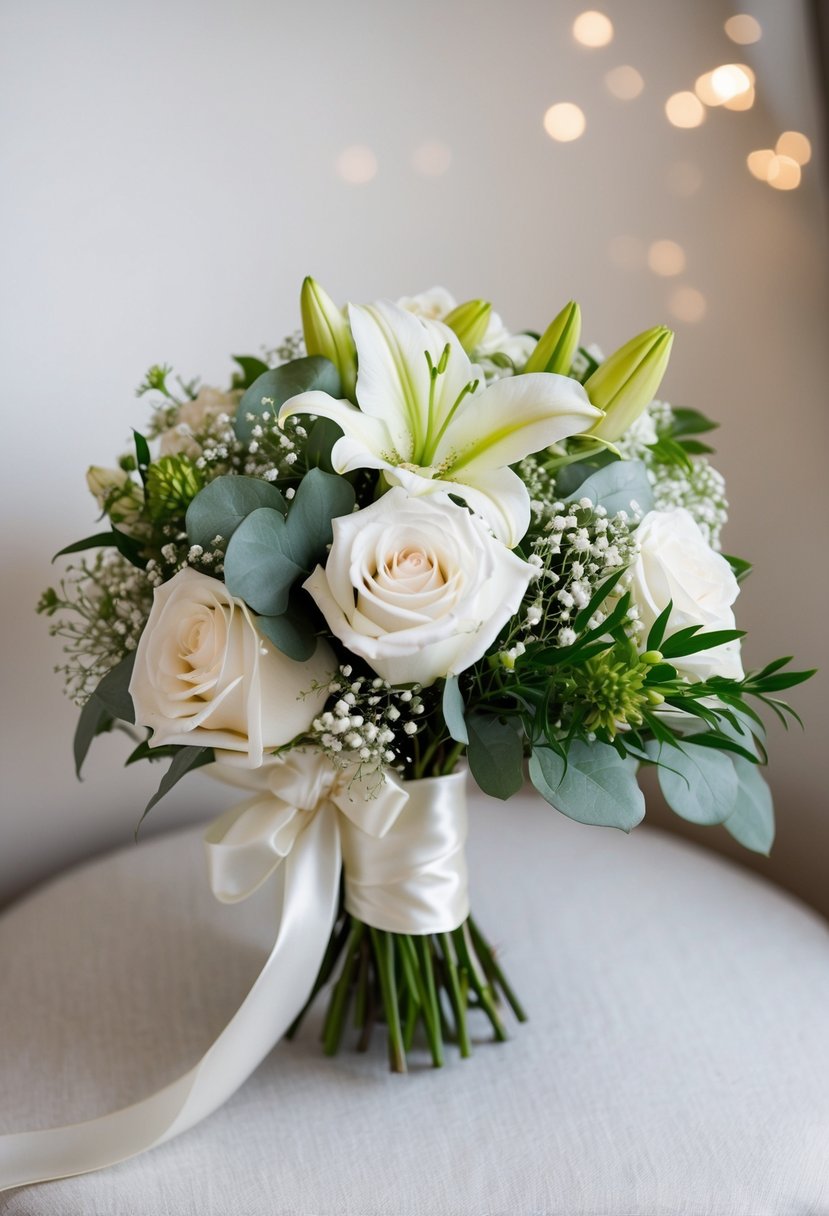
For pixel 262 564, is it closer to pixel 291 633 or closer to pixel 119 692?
pixel 291 633

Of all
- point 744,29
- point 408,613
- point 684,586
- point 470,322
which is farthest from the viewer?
point 744,29

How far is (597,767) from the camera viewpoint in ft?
2.35

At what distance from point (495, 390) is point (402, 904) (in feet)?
1.45

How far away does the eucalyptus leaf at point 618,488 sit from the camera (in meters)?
0.77

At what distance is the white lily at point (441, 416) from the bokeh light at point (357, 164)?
1.95 feet

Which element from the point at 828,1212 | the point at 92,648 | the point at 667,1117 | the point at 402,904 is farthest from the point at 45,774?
the point at 828,1212

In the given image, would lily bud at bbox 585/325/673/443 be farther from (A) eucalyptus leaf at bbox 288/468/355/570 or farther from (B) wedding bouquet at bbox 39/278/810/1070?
(A) eucalyptus leaf at bbox 288/468/355/570

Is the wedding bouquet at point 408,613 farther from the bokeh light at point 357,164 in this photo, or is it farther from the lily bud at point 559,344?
the bokeh light at point 357,164

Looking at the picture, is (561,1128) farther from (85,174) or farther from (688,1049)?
(85,174)

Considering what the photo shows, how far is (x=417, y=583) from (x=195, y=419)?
0.34 m

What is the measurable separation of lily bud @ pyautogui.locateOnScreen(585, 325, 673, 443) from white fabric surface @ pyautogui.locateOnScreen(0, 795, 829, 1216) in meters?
0.58

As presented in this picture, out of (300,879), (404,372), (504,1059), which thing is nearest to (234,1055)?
(300,879)

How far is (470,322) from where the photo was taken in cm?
83

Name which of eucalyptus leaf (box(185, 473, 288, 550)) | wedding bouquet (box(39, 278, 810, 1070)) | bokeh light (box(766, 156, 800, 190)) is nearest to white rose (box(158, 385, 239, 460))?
wedding bouquet (box(39, 278, 810, 1070))
